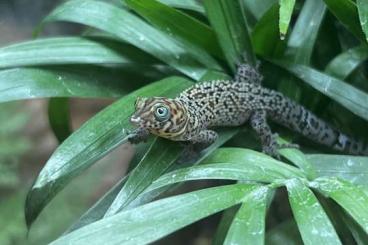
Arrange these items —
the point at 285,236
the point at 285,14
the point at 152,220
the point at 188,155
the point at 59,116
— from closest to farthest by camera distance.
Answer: the point at 152,220
the point at 285,14
the point at 285,236
the point at 188,155
the point at 59,116

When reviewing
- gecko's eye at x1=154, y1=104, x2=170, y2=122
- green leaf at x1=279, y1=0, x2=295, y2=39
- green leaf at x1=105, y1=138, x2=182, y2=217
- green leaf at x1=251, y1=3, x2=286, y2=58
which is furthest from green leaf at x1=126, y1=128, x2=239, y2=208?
green leaf at x1=279, y1=0, x2=295, y2=39

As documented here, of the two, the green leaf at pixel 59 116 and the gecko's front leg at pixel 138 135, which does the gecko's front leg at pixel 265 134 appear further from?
the green leaf at pixel 59 116

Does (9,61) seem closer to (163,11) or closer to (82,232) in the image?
(163,11)

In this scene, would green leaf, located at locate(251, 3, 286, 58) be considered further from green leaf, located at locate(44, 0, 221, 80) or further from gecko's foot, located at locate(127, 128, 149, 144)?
gecko's foot, located at locate(127, 128, 149, 144)

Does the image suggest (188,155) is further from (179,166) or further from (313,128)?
(313,128)

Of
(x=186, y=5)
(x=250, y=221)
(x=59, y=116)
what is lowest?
(x=250, y=221)

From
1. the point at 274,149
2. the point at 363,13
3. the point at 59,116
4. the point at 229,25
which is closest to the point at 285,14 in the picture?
the point at 363,13

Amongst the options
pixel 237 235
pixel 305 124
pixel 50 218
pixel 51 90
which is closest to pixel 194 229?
pixel 50 218
